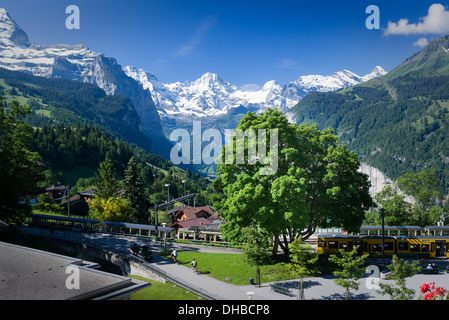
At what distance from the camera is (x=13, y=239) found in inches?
1449

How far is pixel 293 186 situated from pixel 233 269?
10682mm

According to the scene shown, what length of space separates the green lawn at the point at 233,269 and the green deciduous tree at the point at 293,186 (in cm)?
309

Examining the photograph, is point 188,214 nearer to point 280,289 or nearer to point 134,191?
point 134,191

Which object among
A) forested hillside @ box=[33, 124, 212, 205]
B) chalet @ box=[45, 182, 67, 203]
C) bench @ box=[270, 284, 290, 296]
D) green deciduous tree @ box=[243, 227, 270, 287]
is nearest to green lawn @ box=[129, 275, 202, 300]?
green deciduous tree @ box=[243, 227, 270, 287]

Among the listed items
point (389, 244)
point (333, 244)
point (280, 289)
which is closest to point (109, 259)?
point (280, 289)

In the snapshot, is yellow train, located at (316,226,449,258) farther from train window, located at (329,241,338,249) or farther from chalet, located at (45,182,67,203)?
chalet, located at (45,182,67,203)

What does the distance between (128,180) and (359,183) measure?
4609 centimetres

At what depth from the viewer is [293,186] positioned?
97.8ft

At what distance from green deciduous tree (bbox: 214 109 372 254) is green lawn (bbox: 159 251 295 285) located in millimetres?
3088

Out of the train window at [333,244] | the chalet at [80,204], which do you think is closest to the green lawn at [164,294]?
the train window at [333,244]

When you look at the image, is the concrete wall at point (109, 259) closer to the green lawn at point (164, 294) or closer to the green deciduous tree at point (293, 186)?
the green lawn at point (164, 294)

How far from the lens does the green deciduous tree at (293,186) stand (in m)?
29.9

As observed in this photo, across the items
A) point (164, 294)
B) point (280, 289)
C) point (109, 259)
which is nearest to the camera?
point (164, 294)
